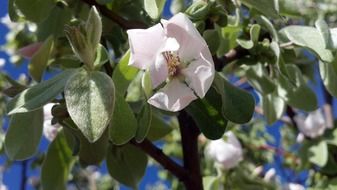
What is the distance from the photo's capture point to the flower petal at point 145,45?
51 cm

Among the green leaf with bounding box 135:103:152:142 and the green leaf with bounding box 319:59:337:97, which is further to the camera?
the green leaf with bounding box 319:59:337:97

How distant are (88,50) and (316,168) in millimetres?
753

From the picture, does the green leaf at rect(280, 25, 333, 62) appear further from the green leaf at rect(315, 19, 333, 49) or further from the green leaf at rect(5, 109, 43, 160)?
the green leaf at rect(5, 109, 43, 160)

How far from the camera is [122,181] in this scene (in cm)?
72

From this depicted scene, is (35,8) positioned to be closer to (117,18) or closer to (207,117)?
(117,18)

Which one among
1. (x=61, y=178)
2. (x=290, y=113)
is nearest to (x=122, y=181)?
(x=61, y=178)

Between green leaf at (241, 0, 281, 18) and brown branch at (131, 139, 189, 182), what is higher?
green leaf at (241, 0, 281, 18)

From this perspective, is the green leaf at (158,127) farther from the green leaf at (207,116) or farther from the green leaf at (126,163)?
the green leaf at (207,116)

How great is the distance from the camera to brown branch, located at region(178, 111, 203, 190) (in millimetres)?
732

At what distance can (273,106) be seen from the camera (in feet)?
2.75

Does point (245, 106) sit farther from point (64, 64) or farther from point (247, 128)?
point (247, 128)

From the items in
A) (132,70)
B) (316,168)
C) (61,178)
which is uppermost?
(132,70)

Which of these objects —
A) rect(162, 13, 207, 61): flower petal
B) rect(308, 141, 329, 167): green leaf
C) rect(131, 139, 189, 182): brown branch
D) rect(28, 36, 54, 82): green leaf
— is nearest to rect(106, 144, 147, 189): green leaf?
rect(131, 139, 189, 182): brown branch

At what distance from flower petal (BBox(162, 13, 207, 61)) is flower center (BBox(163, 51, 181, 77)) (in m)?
0.01
